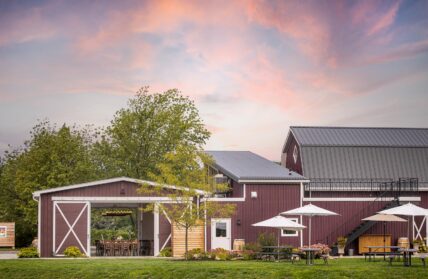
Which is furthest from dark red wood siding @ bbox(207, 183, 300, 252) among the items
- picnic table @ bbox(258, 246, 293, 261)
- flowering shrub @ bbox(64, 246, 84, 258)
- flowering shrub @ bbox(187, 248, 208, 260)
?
flowering shrub @ bbox(64, 246, 84, 258)

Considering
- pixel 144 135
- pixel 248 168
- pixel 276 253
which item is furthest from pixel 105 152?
pixel 276 253

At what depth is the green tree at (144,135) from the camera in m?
60.4

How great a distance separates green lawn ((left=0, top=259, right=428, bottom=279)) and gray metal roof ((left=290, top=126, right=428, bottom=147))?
1731 cm

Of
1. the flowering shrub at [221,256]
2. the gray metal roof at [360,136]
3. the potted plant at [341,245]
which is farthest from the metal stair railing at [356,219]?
the flowering shrub at [221,256]

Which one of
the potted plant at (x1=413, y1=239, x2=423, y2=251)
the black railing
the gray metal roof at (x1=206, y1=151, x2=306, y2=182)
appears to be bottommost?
the potted plant at (x1=413, y1=239, x2=423, y2=251)

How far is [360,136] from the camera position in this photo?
52.9 meters

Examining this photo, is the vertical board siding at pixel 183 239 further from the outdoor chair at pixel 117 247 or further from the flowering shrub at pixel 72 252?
the flowering shrub at pixel 72 252

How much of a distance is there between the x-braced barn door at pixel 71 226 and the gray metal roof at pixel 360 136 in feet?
48.2

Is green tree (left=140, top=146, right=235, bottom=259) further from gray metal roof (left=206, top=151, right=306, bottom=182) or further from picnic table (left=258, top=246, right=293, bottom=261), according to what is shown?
gray metal roof (left=206, top=151, right=306, bottom=182)

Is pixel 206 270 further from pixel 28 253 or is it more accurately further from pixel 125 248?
pixel 28 253

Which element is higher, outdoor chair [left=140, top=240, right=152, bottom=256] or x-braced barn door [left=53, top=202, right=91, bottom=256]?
x-braced barn door [left=53, top=202, right=91, bottom=256]

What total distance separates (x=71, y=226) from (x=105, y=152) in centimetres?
1942

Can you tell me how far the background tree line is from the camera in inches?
2299

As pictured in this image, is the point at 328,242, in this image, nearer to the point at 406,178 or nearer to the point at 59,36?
the point at 406,178
